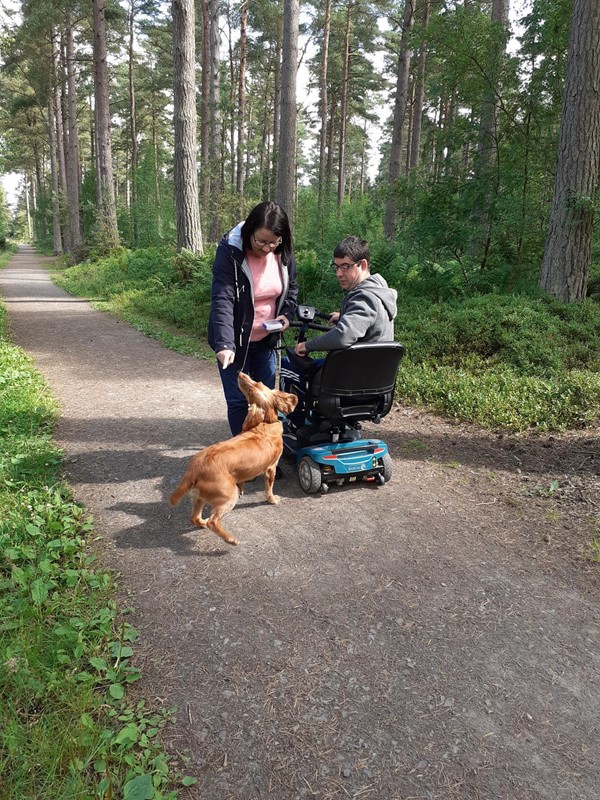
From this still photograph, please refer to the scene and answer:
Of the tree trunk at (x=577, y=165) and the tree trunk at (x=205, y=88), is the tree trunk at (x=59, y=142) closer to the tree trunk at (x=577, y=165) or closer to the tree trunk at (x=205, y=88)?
the tree trunk at (x=205, y=88)

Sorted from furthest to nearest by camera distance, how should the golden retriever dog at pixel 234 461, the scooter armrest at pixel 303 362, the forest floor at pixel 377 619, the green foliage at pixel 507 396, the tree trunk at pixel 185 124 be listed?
1. the tree trunk at pixel 185 124
2. the green foliage at pixel 507 396
3. the scooter armrest at pixel 303 362
4. the golden retriever dog at pixel 234 461
5. the forest floor at pixel 377 619

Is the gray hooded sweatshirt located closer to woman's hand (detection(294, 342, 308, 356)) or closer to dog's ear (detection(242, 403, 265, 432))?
woman's hand (detection(294, 342, 308, 356))

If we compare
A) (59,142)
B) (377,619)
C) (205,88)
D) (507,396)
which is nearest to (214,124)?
(205,88)

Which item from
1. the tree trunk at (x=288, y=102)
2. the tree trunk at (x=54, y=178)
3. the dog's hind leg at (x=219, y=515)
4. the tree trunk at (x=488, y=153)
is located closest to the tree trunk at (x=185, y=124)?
the tree trunk at (x=288, y=102)

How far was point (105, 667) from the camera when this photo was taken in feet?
8.04

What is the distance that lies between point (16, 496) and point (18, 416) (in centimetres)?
198

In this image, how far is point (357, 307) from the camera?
3885 mm

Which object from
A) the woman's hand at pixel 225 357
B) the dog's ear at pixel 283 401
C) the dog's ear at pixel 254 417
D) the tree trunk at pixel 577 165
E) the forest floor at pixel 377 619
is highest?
the tree trunk at pixel 577 165

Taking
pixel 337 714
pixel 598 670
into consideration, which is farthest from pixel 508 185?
pixel 337 714

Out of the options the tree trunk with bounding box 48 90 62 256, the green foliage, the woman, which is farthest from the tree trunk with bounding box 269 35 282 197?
the woman

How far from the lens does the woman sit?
3.76 meters

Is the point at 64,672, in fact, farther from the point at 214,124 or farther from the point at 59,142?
the point at 59,142

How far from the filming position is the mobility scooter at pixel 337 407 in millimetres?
3895

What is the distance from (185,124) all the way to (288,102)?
2941mm
